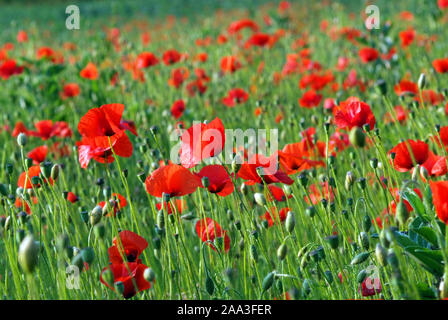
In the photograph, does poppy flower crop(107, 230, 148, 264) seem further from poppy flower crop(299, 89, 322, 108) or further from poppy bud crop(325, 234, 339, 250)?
poppy flower crop(299, 89, 322, 108)

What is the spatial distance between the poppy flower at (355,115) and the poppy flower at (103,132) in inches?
20.8

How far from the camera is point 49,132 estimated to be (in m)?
2.12

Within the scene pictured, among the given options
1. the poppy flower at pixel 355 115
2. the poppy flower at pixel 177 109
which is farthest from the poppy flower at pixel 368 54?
the poppy flower at pixel 355 115

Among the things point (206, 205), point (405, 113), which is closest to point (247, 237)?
point (206, 205)

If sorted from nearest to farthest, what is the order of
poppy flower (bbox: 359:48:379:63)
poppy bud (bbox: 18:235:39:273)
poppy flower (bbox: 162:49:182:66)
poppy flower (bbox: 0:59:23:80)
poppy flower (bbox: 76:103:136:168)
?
poppy bud (bbox: 18:235:39:273), poppy flower (bbox: 76:103:136:168), poppy flower (bbox: 359:48:379:63), poppy flower (bbox: 0:59:23:80), poppy flower (bbox: 162:49:182:66)

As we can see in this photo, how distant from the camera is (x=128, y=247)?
45.1 inches

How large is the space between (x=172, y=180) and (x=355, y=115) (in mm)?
469

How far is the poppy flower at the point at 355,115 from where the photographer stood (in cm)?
121

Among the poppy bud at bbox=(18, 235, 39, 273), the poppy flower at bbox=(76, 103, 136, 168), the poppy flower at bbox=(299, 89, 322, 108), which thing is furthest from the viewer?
the poppy flower at bbox=(299, 89, 322, 108)

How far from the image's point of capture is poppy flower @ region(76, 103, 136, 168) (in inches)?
47.4

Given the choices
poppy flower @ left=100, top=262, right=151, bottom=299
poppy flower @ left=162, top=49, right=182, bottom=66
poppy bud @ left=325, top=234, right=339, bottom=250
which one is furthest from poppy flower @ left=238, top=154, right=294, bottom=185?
poppy flower @ left=162, top=49, right=182, bottom=66

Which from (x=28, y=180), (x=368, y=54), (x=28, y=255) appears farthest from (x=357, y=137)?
(x=368, y=54)
